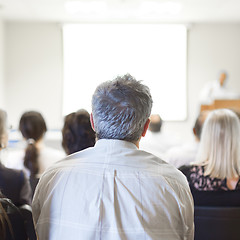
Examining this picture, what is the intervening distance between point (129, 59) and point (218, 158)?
5.57 metres

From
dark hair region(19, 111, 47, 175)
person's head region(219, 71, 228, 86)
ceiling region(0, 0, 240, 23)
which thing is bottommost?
dark hair region(19, 111, 47, 175)

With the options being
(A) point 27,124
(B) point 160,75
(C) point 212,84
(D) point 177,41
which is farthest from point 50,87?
(A) point 27,124

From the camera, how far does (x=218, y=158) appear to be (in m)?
1.76

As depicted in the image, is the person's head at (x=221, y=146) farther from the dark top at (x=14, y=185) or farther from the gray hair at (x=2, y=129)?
the gray hair at (x=2, y=129)

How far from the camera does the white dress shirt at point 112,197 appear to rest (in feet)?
3.21

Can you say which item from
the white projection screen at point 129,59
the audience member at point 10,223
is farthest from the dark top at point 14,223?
the white projection screen at point 129,59

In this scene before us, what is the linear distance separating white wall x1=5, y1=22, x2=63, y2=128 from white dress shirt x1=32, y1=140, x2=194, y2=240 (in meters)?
6.18

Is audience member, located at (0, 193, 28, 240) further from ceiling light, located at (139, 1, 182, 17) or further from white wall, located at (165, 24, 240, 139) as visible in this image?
white wall, located at (165, 24, 240, 139)

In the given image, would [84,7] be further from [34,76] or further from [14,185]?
[14,185]

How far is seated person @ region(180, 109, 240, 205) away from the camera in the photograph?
5.60 ft

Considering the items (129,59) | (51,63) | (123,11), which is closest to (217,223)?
(123,11)

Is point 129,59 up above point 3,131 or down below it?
above

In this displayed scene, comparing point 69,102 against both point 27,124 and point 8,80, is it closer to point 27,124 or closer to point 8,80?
point 8,80

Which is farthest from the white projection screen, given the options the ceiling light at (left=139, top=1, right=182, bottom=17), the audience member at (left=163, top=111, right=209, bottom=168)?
the audience member at (left=163, top=111, right=209, bottom=168)
